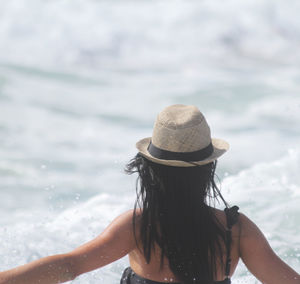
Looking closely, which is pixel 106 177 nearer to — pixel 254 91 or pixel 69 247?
pixel 69 247

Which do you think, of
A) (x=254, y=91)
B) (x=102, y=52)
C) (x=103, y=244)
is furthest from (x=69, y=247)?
(x=102, y=52)

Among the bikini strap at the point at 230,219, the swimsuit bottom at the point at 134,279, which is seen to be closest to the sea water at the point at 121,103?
the swimsuit bottom at the point at 134,279

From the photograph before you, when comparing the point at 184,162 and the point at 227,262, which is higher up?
the point at 184,162

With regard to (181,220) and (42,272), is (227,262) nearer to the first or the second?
(181,220)

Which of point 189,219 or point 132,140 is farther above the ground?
point 189,219

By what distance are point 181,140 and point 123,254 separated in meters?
0.38

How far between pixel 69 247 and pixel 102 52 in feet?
24.7

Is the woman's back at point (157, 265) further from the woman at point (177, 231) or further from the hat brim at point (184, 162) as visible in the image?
the hat brim at point (184, 162)

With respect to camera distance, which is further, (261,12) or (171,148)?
(261,12)

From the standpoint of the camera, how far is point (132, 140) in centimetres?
816

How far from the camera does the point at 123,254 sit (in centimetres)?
202

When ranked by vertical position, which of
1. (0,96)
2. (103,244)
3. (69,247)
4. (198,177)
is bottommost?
(0,96)

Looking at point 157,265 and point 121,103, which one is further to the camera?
point 121,103

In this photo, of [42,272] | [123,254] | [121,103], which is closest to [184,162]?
[123,254]
